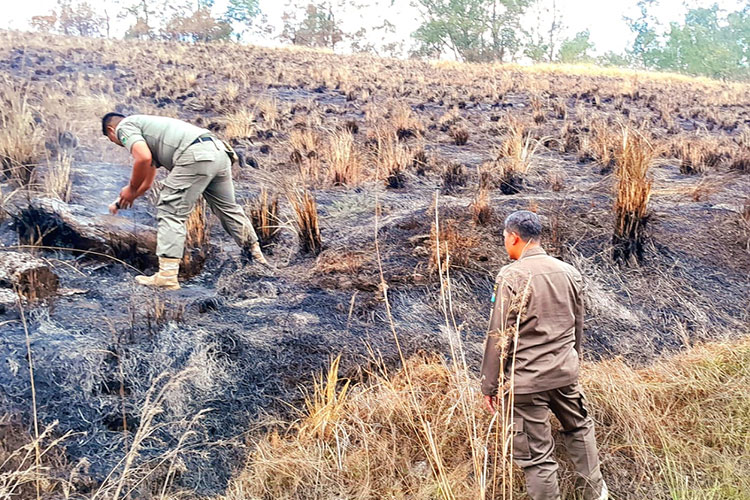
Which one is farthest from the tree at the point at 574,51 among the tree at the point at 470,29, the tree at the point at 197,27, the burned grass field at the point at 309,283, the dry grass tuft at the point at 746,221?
the dry grass tuft at the point at 746,221

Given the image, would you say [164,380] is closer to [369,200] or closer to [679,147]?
[369,200]

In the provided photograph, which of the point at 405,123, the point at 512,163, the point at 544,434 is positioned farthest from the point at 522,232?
the point at 405,123

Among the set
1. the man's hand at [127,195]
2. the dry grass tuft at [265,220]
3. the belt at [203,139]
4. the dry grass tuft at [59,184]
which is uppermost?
the belt at [203,139]

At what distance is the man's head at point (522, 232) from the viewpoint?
2.77 meters

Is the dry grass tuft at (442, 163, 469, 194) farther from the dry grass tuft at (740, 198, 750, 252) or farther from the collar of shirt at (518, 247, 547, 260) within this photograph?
the collar of shirt at (518, 247, 547, 260)

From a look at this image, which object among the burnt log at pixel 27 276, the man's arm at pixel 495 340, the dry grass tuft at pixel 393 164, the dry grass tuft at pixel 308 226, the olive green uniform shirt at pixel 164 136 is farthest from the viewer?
the dry grass tuft at pixel 393 164

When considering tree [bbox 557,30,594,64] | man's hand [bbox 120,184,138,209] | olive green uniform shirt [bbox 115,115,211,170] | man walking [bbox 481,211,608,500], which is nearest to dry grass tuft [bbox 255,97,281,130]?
olive green uniform shirt [bbox 115,115,211,170]

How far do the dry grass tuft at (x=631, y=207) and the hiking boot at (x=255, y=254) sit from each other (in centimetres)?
324

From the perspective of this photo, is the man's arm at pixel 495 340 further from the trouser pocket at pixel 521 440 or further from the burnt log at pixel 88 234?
the burnt log at pixel 88 234

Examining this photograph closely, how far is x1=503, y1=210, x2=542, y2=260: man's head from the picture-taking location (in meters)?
2.77

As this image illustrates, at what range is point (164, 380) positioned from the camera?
369cm

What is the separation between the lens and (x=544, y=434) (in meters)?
2.80

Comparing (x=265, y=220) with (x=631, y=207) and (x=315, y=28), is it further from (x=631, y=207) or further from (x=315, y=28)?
(x=315, y=28)

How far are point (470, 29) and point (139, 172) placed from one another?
26.6 metres
